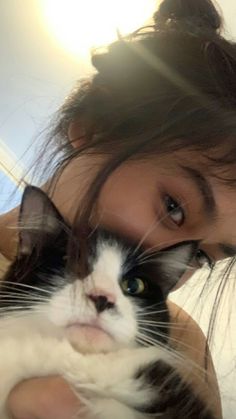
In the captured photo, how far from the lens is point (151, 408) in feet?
2.30

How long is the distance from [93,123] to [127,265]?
0.22 metres

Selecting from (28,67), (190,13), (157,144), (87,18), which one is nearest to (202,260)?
(157,144)

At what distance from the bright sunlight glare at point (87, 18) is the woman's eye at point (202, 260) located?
818 millimetres

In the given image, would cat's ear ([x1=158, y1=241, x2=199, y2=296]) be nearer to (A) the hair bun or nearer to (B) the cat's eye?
(B) the cat's eye

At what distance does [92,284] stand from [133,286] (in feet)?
0.33

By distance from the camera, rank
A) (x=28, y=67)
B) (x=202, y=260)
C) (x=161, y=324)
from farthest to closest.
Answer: (x=28, y=67), (x=202, y=260), (x=161, y=324)

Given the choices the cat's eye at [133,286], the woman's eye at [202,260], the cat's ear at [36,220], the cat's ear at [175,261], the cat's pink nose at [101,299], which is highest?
the cat's ear at [36,220]

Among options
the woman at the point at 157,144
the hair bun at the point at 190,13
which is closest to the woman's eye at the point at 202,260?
the woman at the point at 157,144

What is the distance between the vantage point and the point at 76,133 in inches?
32.8

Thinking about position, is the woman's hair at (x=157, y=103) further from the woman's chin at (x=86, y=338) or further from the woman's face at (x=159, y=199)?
the woman's chin at (x=86, y=338)

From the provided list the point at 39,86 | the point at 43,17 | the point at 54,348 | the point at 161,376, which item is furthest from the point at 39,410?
the point at 39,86

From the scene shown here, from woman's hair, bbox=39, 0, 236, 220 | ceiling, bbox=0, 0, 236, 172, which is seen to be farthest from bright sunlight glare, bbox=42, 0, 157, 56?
woman's hair, bbox=39, 0, 236, 220

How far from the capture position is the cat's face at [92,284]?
28.2 inches

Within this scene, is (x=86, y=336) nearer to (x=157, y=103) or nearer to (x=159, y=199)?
(x=159, y=199)
